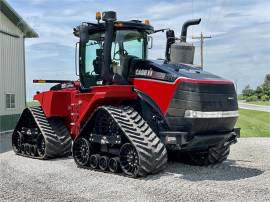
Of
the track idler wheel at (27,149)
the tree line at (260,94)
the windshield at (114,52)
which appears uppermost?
the windshield at (114,52)

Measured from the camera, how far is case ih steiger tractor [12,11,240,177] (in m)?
9.02

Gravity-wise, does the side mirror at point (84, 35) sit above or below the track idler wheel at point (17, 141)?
above

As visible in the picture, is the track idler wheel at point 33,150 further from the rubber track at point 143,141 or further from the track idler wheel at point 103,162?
the rubber track at point 143,141

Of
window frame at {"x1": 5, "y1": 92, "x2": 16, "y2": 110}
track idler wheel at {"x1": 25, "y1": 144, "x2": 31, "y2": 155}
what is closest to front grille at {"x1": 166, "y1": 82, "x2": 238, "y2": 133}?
track idler wheel at {"x1": 25, "y1": 144, "x2": 31, "y2": 155}

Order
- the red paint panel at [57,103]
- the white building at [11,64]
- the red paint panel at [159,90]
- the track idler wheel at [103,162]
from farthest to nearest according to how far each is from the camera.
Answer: the white building at [11,64], the red paint panel at [57,103], the track idler wheel at [103,162], the red paint panel at [159,90]

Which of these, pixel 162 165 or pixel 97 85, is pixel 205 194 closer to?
pixel 162 165

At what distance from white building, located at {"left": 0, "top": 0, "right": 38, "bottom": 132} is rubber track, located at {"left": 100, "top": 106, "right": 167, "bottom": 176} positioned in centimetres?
1331

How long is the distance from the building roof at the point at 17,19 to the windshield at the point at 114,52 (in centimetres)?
1215

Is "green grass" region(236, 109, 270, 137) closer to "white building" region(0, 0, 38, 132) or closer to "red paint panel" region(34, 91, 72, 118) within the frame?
"white building" region(0, 0, 38, 132)

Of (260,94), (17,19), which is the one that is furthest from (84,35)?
(260,94)

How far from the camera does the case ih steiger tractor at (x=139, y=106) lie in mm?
9016

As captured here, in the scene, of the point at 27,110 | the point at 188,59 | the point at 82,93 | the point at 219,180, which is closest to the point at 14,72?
the point at 27,110

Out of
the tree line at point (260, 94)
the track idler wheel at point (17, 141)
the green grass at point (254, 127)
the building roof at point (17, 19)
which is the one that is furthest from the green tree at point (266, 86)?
the track idler wheel at point (17, 141)

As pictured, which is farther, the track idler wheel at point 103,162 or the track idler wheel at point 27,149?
the track idler wheel at point 27,149
